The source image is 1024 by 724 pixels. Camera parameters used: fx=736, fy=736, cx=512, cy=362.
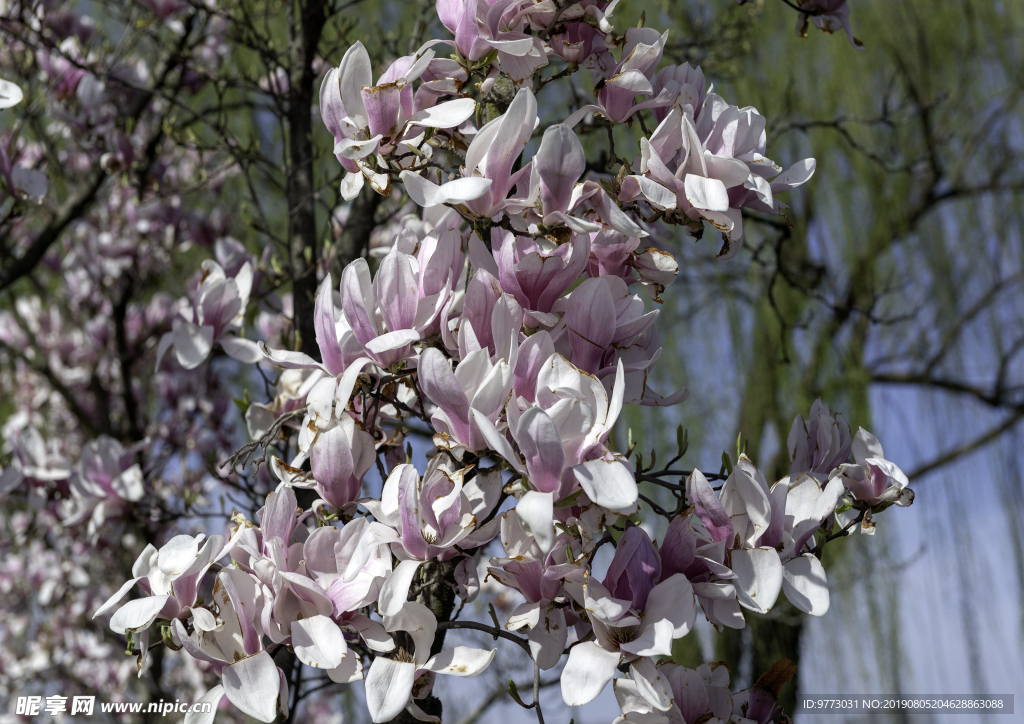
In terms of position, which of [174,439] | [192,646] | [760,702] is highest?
[192,646]

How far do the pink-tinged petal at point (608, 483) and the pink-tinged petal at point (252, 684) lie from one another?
12.6 inches

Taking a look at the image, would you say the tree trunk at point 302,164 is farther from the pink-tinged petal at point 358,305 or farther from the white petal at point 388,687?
the white petal at point 388,687

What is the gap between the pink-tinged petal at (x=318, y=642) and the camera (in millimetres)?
613

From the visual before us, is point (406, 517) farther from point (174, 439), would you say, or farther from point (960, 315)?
point (960, 315)

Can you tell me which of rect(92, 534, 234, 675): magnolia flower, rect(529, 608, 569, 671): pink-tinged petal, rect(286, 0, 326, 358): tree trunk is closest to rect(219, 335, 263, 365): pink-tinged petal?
rect(286, 0, 326, 358): tree trunk

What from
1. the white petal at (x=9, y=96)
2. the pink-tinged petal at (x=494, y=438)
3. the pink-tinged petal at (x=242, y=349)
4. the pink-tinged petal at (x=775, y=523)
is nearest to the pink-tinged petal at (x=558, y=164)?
the pink-tinged petal at (x=494, y=438)

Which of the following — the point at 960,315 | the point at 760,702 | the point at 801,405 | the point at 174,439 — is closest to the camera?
the point at 760,702

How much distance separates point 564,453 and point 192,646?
0.36 meters

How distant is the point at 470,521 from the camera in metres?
0.62

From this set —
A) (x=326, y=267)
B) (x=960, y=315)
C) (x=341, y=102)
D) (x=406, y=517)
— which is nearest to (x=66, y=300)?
(x=326, y=267)

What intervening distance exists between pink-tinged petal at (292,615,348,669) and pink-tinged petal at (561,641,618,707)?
0.62ft

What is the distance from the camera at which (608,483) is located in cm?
56

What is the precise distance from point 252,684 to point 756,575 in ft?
1.44

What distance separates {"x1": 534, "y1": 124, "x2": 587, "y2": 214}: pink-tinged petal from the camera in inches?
24.6
